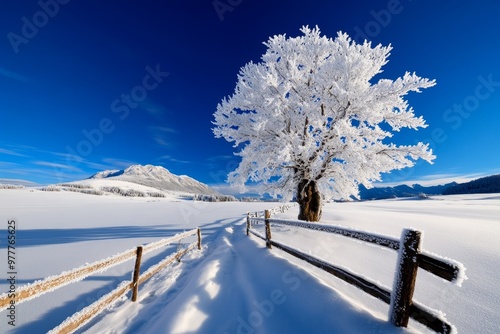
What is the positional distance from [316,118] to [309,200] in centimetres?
444

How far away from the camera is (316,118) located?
11.3 meters

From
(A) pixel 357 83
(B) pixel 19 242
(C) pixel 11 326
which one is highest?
(A) pixel 357 83

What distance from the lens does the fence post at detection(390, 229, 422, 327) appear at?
8.93 feet

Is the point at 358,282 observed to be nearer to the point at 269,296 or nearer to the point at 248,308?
the point at 269,296

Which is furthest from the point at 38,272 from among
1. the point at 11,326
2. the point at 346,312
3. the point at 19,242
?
the point at 346,312

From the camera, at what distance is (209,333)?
3572mm

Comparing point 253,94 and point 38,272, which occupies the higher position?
point 253,94

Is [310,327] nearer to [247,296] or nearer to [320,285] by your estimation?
[320,285]

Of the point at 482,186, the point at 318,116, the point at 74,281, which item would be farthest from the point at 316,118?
the point at 482,186

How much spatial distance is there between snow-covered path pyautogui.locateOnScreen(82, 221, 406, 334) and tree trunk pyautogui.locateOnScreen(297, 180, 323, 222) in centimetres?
658

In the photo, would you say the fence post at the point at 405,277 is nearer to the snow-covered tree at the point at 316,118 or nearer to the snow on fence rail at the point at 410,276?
the snow on fence rail at the point at 410,276

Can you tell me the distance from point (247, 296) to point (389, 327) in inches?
100

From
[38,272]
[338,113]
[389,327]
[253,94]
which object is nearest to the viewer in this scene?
[389,327]

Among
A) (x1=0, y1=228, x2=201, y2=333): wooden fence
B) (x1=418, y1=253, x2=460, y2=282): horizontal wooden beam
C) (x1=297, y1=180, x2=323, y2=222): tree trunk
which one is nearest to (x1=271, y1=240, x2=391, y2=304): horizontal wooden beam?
(x1=418, y1=253, x2=460, y2=282): horizontal wooden beam
